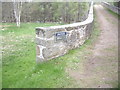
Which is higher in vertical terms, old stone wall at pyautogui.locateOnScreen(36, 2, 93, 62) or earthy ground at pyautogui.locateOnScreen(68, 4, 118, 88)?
old stone wall at pyautogui.locateOnScreen(36, 2, 93, 62)

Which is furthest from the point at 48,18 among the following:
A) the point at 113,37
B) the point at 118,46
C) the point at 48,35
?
the point at 48,35

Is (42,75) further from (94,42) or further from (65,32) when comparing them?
(94,42)

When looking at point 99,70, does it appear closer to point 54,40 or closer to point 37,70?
point 54,40

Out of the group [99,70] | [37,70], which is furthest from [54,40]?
[99,70]

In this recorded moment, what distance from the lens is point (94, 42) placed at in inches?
426

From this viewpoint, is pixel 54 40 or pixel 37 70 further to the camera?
pixel 54 40

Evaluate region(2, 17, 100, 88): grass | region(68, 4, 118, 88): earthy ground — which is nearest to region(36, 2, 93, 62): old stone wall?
region(2, 17, 100, 88): grass

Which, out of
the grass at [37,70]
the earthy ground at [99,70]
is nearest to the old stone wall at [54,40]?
the grass at [37,70]

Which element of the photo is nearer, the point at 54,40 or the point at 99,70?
the point at 99,70

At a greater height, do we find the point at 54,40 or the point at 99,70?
the point at 54,40

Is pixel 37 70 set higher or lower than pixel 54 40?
lower

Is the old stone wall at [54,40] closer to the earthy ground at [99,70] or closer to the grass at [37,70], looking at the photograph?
the grass at [37,70]

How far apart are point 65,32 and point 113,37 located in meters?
5.03

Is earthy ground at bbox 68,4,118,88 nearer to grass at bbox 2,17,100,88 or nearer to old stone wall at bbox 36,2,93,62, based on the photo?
grass at bbox 2,17,100,88
